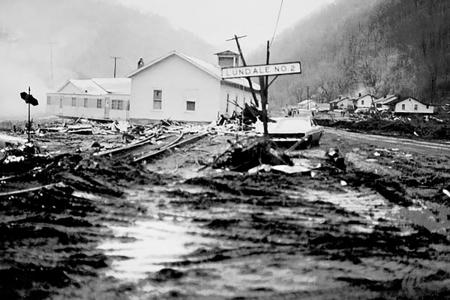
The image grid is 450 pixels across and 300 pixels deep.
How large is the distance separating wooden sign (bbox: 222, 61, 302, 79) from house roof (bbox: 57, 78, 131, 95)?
30846 mm

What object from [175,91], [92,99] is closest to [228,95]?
[175,91]

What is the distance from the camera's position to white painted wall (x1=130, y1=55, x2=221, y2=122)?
108ft

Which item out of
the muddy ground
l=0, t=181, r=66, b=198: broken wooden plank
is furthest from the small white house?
l=0, t=181, r=66, b=198: broken wooden plank

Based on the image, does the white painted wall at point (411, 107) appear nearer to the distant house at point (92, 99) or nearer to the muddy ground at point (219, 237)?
the distant house at point (92, 99)

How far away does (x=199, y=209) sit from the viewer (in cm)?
671

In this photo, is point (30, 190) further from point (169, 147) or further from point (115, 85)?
point (115, 85)

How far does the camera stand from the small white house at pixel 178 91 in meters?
32.9

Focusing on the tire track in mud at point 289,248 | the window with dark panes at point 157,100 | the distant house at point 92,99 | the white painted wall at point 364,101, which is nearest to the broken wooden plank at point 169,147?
the tire track in mud at point 289,248

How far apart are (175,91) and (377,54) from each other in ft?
461

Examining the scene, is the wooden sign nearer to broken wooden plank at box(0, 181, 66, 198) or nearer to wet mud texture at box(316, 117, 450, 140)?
broken wooden plank at box(0, 181, 66, 198)

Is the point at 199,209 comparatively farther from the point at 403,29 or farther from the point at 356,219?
the point at 403,29

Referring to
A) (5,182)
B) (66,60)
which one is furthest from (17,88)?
(66,60)

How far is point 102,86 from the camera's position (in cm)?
4428

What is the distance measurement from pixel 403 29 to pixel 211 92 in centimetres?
14294
